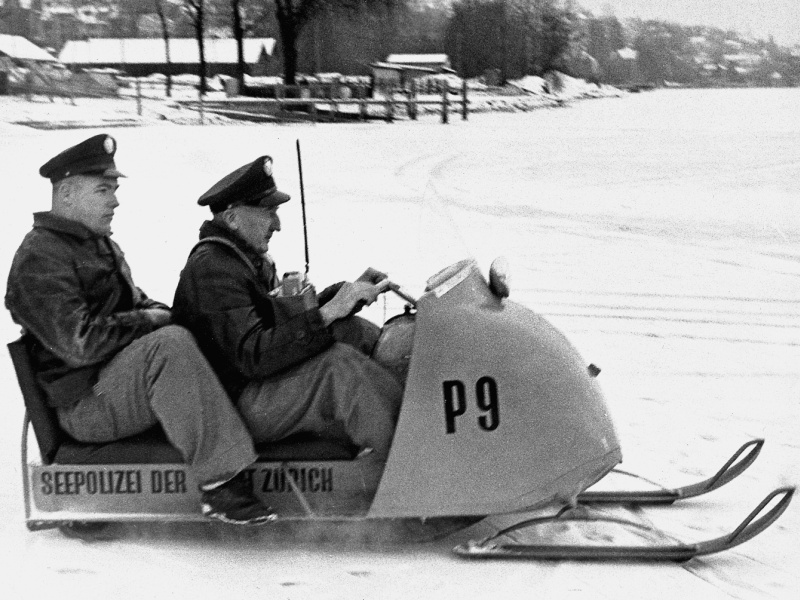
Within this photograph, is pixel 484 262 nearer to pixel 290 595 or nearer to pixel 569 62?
pixel 569 62

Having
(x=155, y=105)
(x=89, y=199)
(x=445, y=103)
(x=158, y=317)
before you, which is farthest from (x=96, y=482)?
(x=445, y=103)

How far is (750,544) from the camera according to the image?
3.97 meters

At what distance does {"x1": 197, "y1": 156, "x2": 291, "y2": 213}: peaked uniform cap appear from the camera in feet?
12.7

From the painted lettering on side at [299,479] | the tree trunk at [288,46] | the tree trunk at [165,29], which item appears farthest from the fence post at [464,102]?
the painted lettering on side at [299,479]

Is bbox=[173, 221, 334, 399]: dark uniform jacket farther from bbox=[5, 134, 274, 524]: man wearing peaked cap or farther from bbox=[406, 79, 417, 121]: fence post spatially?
bbox=[406, 79, 417, 121]: fence post

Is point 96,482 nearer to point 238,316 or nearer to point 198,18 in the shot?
point 238,316

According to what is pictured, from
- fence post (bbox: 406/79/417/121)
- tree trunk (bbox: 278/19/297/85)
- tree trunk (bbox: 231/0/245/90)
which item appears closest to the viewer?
tree trunk (bbox: 278/19/297/85)

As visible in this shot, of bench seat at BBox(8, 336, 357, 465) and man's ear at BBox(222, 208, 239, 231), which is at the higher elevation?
man's ear at BBox(222, 208, 239, 231)

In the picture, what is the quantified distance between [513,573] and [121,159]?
11.0m

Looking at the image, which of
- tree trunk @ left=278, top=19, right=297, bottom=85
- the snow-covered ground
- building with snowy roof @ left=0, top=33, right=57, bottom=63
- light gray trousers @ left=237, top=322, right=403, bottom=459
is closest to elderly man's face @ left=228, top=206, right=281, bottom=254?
light gray trousers @ left=237, top=322, right=403, bottom=459

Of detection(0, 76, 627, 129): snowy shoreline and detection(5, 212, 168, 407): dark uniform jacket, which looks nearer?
detection(5, 212, 168, 407): dark uniform jacket

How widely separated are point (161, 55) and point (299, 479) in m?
8.79

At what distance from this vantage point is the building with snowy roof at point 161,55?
10922 millimetres

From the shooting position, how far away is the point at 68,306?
12.1ft
